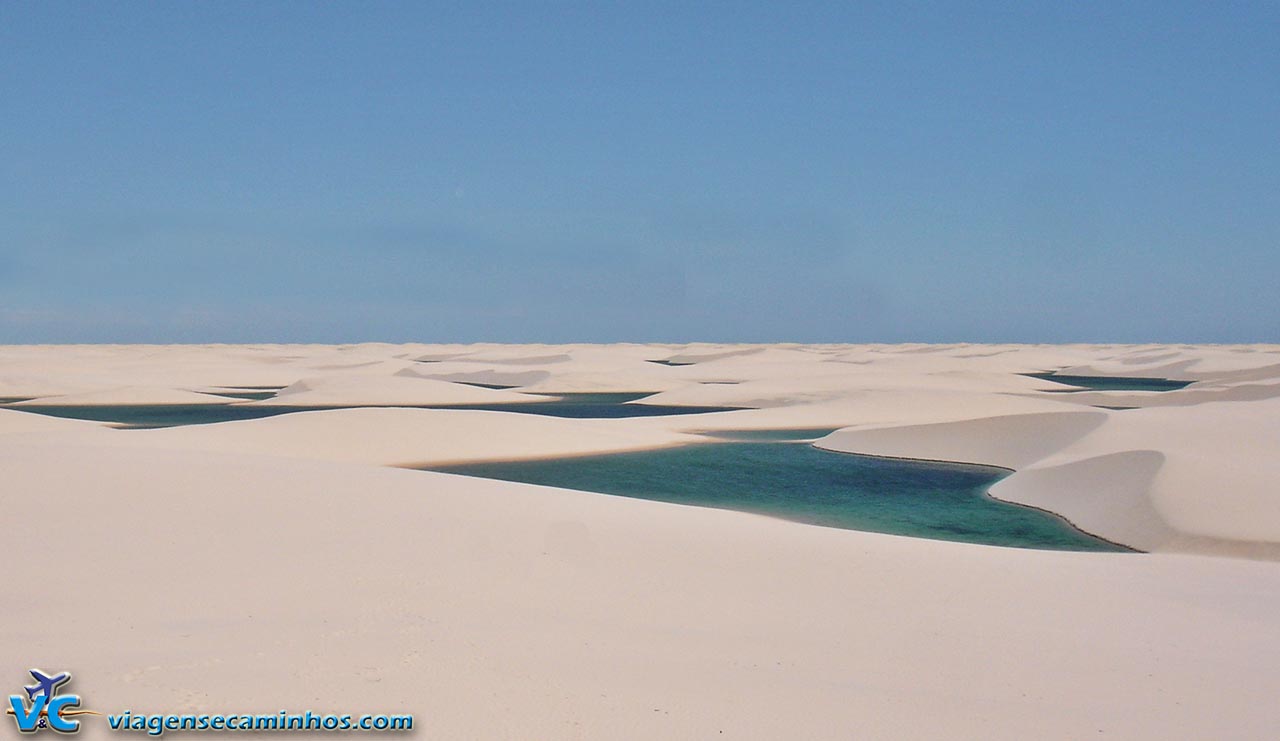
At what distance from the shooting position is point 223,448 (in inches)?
813

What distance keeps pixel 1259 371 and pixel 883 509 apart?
46257 millimetres

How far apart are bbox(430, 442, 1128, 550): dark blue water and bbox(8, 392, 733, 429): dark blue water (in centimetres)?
1385

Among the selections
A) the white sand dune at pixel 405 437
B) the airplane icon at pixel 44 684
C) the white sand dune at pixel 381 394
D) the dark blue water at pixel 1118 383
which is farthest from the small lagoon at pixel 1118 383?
the airplane icon at pixel 44 684

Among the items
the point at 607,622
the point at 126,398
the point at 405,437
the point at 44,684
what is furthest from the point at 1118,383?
the point at 44,684

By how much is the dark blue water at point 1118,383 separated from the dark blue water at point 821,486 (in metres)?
32.4

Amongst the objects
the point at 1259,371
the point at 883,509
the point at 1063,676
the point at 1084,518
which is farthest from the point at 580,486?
the point at 1259,371

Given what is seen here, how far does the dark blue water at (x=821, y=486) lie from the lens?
13.2m

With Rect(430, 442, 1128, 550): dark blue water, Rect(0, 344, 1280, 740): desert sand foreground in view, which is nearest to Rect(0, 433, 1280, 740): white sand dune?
Rect(0, 344, 1280, 740): desert sand foreground

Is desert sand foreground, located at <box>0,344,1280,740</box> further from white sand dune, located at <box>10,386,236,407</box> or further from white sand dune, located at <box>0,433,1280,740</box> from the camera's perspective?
white sand dune, located at <box>10,386,236,407</box>

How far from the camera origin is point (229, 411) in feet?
120

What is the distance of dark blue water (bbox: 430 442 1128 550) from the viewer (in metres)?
13.2

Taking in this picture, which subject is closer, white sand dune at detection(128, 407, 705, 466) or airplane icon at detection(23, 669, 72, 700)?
airplane icon at detection(23, 669, 72, 700)

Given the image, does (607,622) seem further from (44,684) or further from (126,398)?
(126,398)

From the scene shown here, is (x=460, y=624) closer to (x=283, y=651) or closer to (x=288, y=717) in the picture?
(x=283, y=651)
